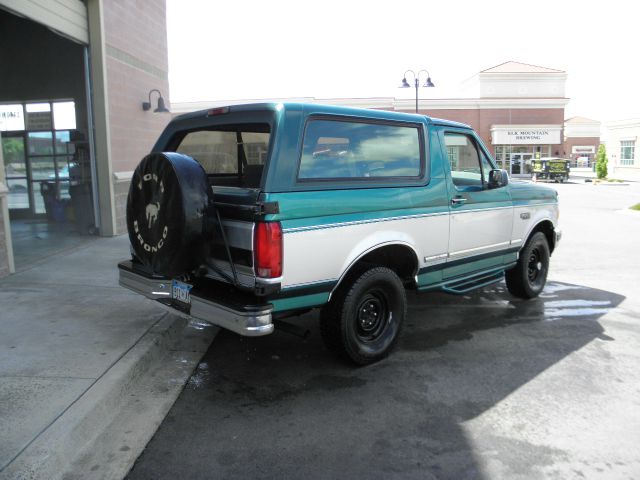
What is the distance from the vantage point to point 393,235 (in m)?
4.39

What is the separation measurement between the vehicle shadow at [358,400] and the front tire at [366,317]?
18cm

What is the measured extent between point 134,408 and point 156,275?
3.57 feet

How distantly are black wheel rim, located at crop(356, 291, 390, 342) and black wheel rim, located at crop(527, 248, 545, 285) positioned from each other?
2850mm

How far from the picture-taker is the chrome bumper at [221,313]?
140 inches

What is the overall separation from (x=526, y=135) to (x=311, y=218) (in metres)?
55.3

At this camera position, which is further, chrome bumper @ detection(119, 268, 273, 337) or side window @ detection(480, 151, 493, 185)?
side window @ detection(480, 151, 493, 185)

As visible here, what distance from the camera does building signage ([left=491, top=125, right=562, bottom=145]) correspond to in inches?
2109

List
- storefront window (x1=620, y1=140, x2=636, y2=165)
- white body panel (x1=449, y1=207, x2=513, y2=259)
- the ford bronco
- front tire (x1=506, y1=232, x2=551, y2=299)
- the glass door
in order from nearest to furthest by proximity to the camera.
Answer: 1. the ford bronco
2. white body panel (x1=449, y1=207, x2=513, y2=259)
3. front tire (x1=506, y1=232, x2=551, y2=299)
4. the glass door
5. storefront window (x1=620, y1=140, x2=636, y2=165)

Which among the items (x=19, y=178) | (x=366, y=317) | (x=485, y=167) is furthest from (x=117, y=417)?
(x=19, y=178)

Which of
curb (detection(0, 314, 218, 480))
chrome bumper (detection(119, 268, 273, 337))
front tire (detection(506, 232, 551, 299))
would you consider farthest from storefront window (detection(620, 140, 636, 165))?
chrome bumper (detection(119, 268, 273, 337))

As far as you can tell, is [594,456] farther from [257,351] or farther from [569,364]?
[257,351]

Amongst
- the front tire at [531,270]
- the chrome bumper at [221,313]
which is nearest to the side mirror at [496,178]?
the front tire at [531,270]

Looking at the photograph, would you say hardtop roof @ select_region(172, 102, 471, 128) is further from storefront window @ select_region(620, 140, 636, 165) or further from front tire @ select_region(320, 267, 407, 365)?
storefront window @ select_region(620, 140, 636, 165)

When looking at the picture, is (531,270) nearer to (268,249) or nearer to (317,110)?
(317,110)
